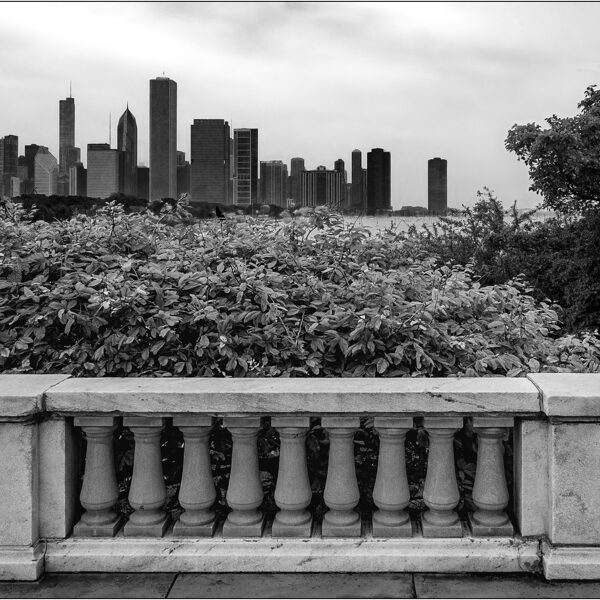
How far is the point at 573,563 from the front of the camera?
2990 mm

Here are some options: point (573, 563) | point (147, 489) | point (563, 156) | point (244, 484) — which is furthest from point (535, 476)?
point (563, 156)

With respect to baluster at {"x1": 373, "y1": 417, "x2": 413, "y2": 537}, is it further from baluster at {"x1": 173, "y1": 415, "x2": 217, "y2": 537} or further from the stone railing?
baluster at {"x1": 173, "y1": 415, "x2": 217, "y2": 537}

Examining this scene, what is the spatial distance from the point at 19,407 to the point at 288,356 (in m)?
1.30

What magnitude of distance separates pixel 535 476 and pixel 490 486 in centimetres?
21

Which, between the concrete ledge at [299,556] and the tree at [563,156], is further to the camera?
the tree at [563,156]

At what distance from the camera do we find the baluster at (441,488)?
3172 millimetres

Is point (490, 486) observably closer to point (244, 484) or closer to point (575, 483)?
point (575, 483)

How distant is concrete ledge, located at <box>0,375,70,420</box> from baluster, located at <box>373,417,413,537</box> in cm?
143

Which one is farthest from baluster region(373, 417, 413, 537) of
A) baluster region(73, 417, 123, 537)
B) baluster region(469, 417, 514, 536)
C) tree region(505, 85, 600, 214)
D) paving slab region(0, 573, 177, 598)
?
tree region(505, 85, 600, 214)

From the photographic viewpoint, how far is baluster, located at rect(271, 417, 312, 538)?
3195mm

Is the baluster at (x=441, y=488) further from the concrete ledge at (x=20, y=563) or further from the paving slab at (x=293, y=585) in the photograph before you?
the concrete ledge at (x=20, y=563)

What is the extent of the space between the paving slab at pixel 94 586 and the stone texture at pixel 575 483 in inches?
64.5

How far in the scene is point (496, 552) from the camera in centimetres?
308

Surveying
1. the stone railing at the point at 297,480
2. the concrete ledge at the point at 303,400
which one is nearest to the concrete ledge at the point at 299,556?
the stone railing at the point at 297,480
